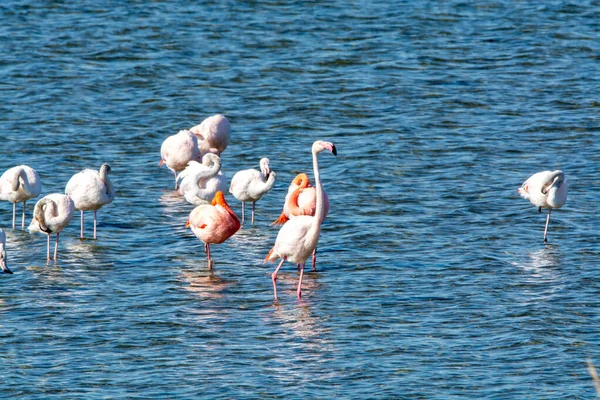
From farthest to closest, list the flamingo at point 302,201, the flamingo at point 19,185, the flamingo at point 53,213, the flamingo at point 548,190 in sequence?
the flamingo at point 19,185 → the flamingo at point 548,190 → the flamingo at point 302,201 → the flamingo at point 53,213

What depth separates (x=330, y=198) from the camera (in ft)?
55.6

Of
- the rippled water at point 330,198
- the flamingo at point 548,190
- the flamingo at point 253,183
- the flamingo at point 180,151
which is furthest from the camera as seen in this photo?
the flamingo at point 180,151

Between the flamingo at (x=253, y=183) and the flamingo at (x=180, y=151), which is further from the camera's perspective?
the flamingo at (x=180, y=151)

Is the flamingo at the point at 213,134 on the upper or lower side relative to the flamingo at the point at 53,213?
upper

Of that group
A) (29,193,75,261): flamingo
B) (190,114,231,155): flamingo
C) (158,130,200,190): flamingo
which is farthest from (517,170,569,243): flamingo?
(29,193,75,261): flamingo

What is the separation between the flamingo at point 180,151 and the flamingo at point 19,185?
9.63 ft

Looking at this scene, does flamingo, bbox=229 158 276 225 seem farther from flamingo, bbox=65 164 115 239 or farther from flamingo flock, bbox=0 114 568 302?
flamingo, bbox=65 164 115 239

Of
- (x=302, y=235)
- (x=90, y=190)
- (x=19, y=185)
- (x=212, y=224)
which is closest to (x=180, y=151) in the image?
(x=90, y=190)

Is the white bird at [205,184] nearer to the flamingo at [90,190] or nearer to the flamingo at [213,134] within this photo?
the flamingo at [90,190]

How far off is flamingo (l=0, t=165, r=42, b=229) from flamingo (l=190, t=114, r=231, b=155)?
3862 mm

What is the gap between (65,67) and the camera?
24953 mm

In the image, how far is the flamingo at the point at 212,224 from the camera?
45.1 feet

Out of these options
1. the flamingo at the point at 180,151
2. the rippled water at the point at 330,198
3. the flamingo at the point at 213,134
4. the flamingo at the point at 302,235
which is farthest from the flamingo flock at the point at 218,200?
the flamingo at the point at 213,134

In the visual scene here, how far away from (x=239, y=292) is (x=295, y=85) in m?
11.2
